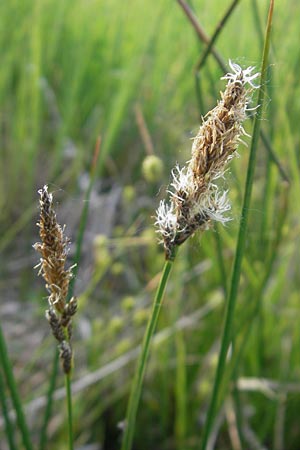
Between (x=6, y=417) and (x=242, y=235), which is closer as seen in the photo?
(x=242, y=235)

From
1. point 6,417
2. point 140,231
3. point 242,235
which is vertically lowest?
point 6,417

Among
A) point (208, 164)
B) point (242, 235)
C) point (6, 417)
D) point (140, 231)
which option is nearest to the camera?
point (208, 164)

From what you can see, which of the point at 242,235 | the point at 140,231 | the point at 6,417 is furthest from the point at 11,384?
the point at 140,231

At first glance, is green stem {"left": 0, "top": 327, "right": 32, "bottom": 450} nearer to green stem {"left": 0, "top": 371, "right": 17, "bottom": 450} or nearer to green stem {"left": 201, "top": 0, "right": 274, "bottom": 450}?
green stem {"left": 0, "top": 371, "right": 17, "bottom": 450}

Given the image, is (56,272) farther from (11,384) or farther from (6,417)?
(6,417)

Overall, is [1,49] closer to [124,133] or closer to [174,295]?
[124,133]

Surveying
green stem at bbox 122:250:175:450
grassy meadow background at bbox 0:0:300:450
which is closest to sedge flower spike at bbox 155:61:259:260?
green stem at bbox 122:250:175:450

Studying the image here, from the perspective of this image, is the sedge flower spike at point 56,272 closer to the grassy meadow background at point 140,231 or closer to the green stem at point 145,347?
the green stem at point 145,347
